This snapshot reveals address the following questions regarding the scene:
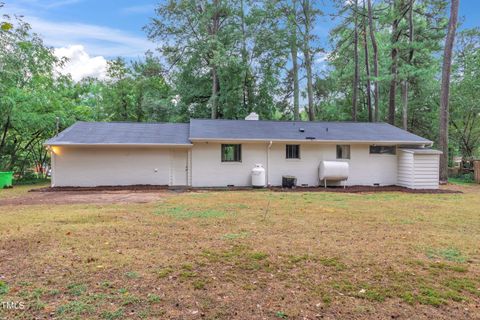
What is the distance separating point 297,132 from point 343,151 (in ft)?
7.36

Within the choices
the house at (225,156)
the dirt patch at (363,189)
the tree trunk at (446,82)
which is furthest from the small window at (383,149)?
the tree trunk at (446,82)

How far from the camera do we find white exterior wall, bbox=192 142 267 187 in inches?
507

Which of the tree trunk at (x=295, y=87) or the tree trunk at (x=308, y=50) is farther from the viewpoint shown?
the tree trunk at (x=295, y=87)

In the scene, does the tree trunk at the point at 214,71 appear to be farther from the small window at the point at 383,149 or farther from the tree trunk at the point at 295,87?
the small window at the point at 383,149

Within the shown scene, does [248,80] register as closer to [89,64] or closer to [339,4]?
[339,4]

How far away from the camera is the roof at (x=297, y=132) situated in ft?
42.8

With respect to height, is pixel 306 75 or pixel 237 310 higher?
pixel 306 75

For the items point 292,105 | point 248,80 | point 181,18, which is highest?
point 181,18

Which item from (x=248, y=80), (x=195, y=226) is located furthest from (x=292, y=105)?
(x=195, y=226)

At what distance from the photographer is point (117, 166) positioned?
41.9 ft

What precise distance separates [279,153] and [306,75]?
36.4 ft

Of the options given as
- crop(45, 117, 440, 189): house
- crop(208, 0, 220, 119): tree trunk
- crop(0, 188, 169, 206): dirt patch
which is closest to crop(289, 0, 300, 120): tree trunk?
crop(208, 0, 220, 119): tree trunk

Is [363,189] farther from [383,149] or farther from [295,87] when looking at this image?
[295,87]

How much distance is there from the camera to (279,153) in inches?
526
